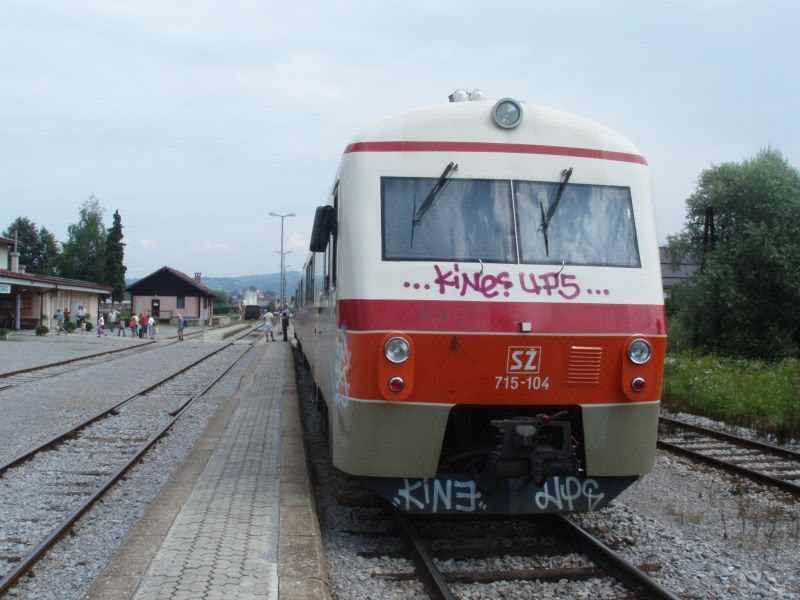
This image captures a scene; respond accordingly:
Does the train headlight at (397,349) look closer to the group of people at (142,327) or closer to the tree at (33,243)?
the group of people at (142,327)

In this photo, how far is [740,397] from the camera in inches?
579

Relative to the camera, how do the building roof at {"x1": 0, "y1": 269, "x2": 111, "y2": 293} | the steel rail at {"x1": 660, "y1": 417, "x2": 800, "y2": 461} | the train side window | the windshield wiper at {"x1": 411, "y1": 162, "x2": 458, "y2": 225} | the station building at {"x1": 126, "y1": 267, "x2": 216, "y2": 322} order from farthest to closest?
the station building at {"x1": 126, "y1": 267, "x2": 216, "y2": 322}
the building roof at {"x1": 0, "y1": 269, "x2": 111, "y2": 293}
the steel rail at {"x1": 660, "y1": 417, "x2": 800, "y2": 461}
the train side window
the windshield wiper at {"x1": 411, "y1": 162, "x2": 458, "y2": 225}

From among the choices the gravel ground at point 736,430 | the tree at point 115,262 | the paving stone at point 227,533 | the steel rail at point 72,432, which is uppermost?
the tree at point 115,262

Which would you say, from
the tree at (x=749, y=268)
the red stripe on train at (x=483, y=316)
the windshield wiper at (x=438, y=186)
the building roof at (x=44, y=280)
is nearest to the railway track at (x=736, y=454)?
the red stripe on train at (x=483, y=316)

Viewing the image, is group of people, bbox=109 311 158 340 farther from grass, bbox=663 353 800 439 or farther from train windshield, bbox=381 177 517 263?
train windshield, bbox=381 177 517 263

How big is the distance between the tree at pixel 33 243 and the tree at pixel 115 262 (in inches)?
1010

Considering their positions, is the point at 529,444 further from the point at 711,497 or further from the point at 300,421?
the point at 300,421

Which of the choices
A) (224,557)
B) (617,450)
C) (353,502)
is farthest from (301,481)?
(617,450)

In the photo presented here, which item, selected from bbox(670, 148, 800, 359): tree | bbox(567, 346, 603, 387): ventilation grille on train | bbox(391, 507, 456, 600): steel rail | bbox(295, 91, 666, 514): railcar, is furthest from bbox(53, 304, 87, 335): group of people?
bbox(567, 346, 603, 387): ventilation grille on train

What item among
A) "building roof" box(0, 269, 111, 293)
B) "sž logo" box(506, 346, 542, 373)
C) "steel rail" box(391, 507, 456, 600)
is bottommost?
"steel rail" box(391, 507, 456, 600)

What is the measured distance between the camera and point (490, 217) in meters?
5.83

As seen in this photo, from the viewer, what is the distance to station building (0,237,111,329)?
3866cm

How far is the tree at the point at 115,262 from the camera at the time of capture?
255 ft

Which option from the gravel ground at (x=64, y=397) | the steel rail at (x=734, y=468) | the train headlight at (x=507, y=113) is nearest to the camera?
the train headlight at (x=507, y=113)
